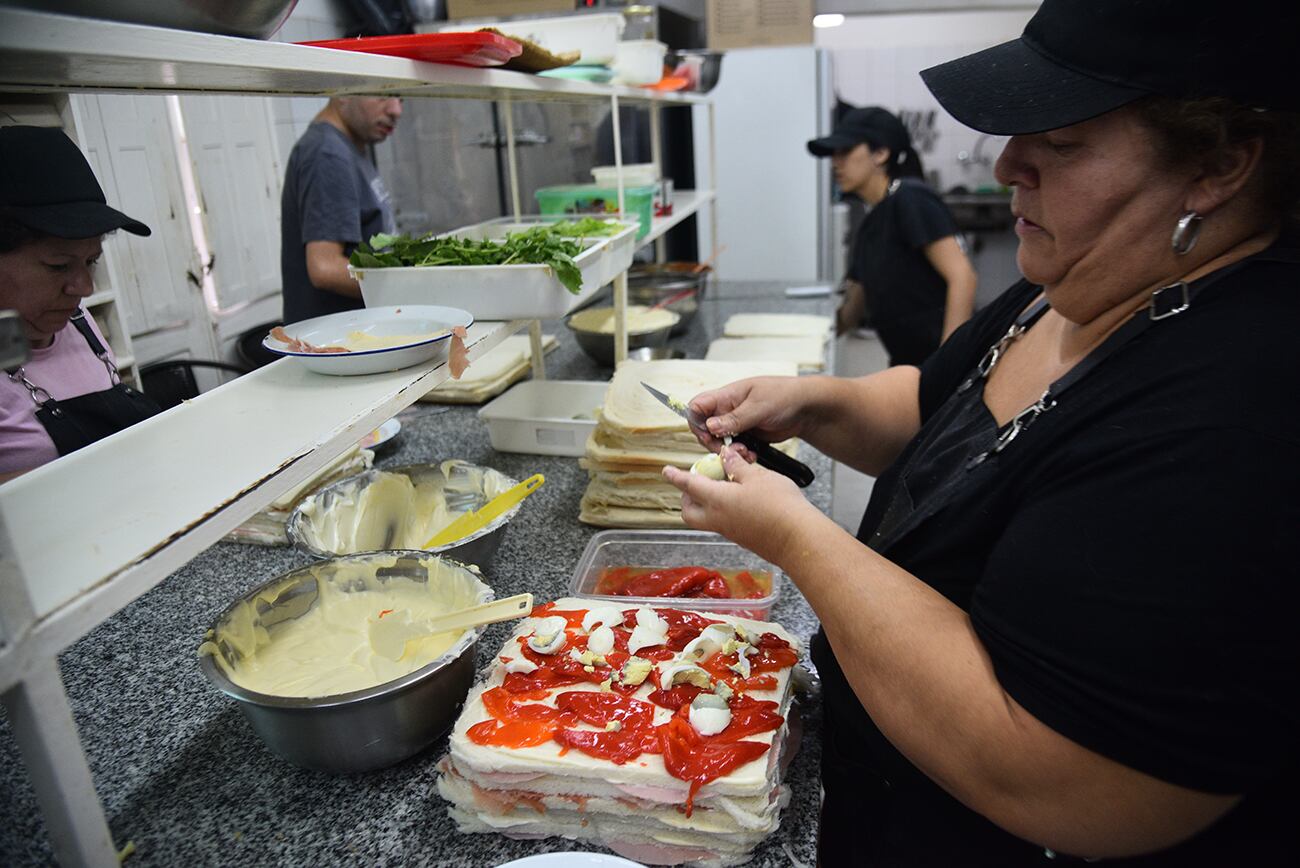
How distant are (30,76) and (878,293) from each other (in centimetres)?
308

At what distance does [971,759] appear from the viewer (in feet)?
2.83

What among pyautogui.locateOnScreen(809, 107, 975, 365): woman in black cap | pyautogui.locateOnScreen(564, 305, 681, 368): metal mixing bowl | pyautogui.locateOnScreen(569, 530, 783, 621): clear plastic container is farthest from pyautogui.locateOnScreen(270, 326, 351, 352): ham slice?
pyautogui.locateOnScreen(809, 107, 975, 365): woman in black cap

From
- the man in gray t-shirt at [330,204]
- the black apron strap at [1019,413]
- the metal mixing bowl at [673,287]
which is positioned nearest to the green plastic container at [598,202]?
the man in gray t-shirt at [330,204]

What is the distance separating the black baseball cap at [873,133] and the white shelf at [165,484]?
9.02 ft

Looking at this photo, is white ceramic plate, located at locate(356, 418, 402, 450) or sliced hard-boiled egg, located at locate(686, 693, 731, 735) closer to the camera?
sliced hard-boiled egg, located at locate(686, 693, 731, 735)

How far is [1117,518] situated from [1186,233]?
345 millimetres

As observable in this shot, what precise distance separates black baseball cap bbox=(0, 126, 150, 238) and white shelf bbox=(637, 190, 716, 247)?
1.71 meters

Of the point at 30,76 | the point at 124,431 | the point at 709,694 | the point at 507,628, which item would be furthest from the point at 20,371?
the point at 709,694

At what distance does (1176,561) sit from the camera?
0.75m

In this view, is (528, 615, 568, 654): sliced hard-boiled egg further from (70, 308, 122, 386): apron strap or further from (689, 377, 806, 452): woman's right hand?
(70, 308, 122, 386): apron strap

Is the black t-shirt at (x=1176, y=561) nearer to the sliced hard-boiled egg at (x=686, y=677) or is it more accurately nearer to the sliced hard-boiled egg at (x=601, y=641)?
the sliced hard-boiled egg at (x=686, y=677)

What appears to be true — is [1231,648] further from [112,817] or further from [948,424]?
[112,817]

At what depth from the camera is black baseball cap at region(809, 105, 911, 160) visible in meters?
3.51

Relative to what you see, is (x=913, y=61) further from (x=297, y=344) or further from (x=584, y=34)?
(x=297, y=344)
